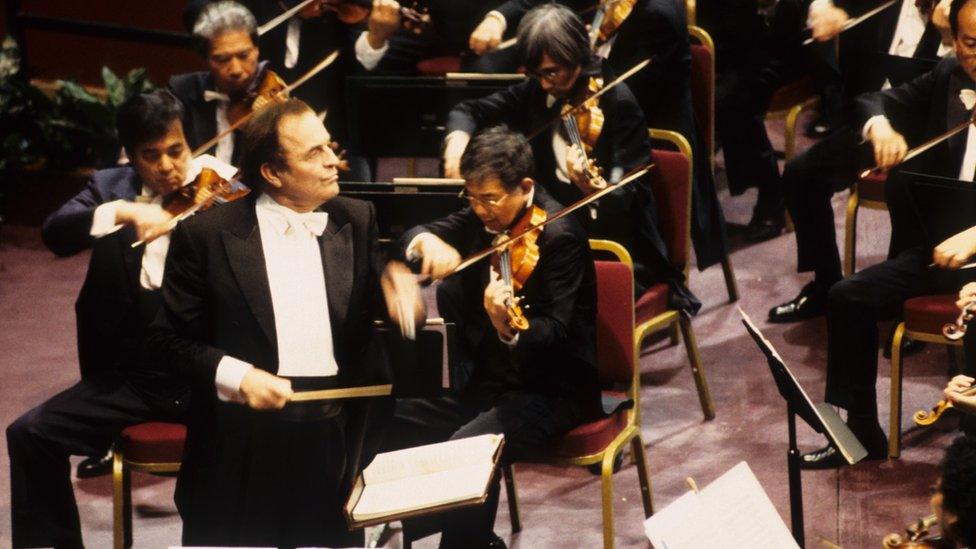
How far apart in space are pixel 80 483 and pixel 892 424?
7.30 feet

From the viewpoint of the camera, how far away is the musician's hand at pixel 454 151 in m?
4.10

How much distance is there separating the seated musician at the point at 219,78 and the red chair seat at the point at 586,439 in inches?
55.9

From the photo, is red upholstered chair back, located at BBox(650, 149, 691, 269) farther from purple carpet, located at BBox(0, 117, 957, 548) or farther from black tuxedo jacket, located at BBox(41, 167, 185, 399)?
black tuxedo jacket, located at BBox(41, 167, 185, 399)

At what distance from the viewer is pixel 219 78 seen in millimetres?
4242

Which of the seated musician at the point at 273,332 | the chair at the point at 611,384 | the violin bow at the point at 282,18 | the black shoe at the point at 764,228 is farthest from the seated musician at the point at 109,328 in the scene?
the black shoe at the point at 764,228

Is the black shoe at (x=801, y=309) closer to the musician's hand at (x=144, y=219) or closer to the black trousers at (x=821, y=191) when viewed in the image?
the black trousers at (x=821, y=191)

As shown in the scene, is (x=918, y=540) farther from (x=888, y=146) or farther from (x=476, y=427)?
(x=888, y=146)

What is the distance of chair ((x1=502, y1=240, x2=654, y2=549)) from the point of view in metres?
3.45

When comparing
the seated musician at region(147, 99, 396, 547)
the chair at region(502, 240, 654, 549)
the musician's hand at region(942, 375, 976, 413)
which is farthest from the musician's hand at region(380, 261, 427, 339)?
the musician's hand at region(942, 375, 976, 413)

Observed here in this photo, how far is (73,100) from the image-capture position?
5.91 metres

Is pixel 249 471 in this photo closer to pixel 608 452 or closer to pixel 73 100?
pixel 608 452

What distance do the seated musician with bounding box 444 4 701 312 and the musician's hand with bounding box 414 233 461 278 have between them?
0.53m

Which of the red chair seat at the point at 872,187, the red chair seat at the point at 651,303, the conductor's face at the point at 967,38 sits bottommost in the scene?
the red chair seat at the point at 651,303

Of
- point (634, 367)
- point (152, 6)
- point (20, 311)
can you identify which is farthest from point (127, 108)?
point (152, 6)
